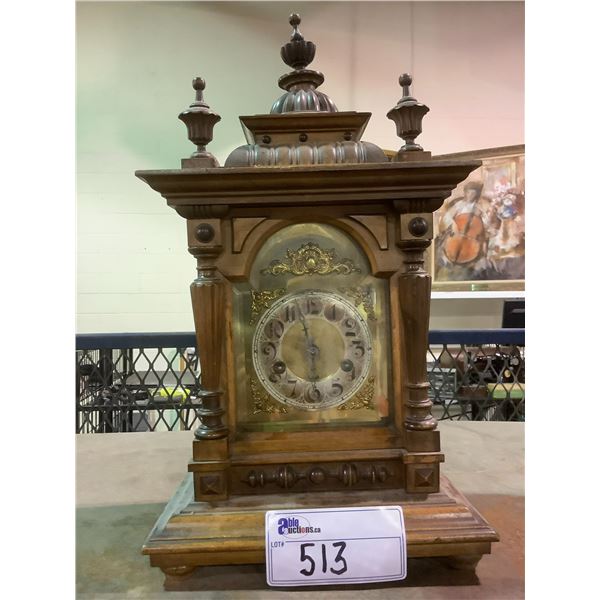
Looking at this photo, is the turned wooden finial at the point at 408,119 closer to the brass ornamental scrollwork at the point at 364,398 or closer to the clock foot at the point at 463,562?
the brass ornamental scrollwork at the point at 364,398

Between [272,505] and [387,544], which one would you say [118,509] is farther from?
[387,544]

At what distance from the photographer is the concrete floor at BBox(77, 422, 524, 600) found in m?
0.68

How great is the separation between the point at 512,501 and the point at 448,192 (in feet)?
2.21

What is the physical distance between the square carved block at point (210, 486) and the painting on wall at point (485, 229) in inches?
93.4

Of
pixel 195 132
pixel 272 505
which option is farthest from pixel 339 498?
pixel 195 132

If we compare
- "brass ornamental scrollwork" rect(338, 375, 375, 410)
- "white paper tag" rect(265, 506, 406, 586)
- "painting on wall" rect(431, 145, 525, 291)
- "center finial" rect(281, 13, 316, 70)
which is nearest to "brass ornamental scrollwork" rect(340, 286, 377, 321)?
"brass ornamental scrollwork" rect(338, 375, 375, 410)

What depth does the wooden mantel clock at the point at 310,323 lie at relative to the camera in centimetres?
71

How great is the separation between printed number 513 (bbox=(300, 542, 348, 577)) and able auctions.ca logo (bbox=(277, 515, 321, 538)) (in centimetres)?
2

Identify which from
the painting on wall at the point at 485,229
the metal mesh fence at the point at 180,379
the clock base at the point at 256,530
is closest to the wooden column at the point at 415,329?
the clock base at the point at 256,530

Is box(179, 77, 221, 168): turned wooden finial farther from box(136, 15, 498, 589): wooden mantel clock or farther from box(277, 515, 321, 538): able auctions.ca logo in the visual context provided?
box(277, 515, 321, 538): able auctions.ca logo

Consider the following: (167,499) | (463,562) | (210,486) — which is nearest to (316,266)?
(210,486)

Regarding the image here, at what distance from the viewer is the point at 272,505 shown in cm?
72

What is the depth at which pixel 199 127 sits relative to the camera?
2.48 feet

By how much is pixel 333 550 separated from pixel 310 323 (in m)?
0.35
